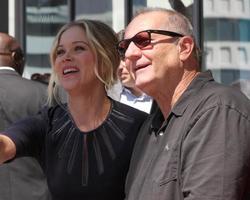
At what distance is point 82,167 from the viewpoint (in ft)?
8.46

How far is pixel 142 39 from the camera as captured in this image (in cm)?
221

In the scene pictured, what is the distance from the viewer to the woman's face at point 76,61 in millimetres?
2699

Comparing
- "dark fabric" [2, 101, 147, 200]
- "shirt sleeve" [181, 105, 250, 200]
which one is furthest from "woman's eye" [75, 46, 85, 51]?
"shirt sleeve" [181, 105, 250, 200]

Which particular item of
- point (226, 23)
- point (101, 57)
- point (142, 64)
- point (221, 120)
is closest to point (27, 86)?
point (101, 57)

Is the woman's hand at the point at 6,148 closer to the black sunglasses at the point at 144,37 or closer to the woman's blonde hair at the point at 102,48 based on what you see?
the woman's blonde hair at the point at 102,48

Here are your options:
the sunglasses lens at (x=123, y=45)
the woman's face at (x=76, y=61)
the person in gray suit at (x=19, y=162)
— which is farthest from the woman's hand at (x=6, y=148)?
the person in gray suit at (x=19, y=162)

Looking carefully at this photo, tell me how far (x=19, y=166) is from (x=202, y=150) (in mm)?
1998

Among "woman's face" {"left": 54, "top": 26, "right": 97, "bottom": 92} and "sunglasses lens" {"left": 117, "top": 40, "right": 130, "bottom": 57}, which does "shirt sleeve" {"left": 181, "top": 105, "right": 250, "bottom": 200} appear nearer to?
"sunglasses lens" {"left": 117, "top": 40, "right": 130, "bottom": 57}

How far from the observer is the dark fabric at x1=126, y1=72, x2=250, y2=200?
1.81 metres

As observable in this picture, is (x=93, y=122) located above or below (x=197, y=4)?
below

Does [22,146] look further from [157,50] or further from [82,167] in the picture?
[157,50]

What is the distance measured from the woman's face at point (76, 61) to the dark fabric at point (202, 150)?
69 centimetres

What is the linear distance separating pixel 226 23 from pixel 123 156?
4715 mm

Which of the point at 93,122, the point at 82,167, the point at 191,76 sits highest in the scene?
the point at 191,76
